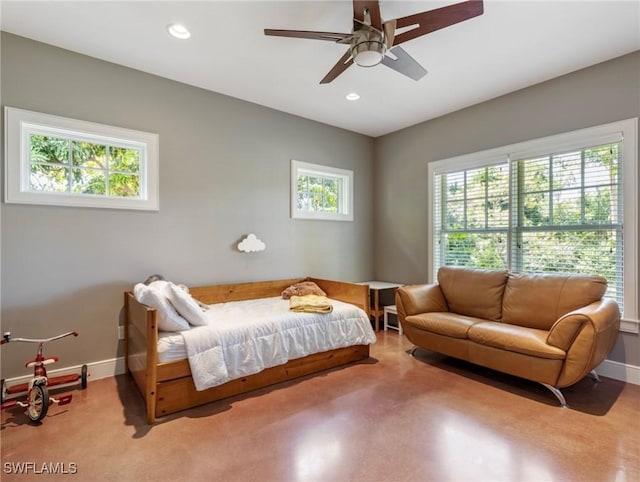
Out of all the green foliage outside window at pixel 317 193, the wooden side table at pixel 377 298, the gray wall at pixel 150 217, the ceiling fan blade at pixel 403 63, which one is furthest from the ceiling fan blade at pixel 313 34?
the wooden side table at pixel 377 298

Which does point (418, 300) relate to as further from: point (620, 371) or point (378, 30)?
point (378, 30)

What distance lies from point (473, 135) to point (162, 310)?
149 inches

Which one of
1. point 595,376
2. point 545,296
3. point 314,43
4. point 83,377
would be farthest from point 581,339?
point 83,377

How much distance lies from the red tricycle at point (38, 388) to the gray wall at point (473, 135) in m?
3.91

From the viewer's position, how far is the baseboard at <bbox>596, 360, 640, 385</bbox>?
2.79m

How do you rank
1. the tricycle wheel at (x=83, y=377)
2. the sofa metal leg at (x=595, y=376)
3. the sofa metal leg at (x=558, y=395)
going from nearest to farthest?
1. the sofa metal leg at (x=558, y=395)
2. the tricycle wheel at (x=83, y=377)
3. the sofa metal leg at (x=595, y=376)

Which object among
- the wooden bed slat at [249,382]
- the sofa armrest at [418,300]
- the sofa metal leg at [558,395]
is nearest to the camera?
the wooden bed slat at [249,382]

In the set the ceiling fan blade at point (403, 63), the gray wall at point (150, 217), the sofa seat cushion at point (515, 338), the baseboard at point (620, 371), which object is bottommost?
the baseboard at point (620, 371)

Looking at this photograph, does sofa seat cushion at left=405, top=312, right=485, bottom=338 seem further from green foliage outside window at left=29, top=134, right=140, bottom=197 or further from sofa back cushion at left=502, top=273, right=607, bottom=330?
green foliage outside window at left=29, top=134, right=140, bottom=197

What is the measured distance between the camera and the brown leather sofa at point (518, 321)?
7.64 ft

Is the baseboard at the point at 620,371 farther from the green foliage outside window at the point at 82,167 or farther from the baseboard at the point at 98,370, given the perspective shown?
the green foliage outside window at the point at 82,167

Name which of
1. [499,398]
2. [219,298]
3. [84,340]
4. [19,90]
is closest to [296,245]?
[219,298]

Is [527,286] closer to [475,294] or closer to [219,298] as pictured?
[475,294]

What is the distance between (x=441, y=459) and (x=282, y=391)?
4.22 feet
